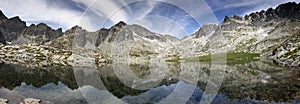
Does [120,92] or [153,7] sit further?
[120,92]

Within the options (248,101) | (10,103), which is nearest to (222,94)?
(248,101)

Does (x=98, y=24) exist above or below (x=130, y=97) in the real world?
above

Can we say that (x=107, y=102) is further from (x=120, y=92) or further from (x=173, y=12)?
(x=173, y=12)

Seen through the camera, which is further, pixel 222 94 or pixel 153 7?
pixel 222 94

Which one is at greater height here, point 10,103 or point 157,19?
point 157,19

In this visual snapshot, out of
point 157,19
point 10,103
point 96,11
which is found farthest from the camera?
point 10,103

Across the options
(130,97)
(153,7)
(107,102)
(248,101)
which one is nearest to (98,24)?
(153,7)

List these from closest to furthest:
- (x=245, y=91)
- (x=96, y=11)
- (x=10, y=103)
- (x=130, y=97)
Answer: (x=96, y=11), (x=10, y=103), (x=130, y=97), (x=245, y=91)

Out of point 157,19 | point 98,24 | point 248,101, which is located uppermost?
point 157,19

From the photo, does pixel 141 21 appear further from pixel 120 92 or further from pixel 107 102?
pixel 120 92
